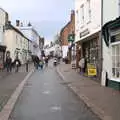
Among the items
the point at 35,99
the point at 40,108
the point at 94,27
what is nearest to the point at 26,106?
the point at 40,108

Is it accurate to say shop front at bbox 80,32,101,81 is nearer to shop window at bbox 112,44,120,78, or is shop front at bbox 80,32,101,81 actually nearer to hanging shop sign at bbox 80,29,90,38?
hanging shop sign at bbox 80,29,90,38

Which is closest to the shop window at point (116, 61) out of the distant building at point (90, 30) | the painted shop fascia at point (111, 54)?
the painted shop fascia at point (111, 54)

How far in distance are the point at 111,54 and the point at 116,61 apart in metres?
0.88

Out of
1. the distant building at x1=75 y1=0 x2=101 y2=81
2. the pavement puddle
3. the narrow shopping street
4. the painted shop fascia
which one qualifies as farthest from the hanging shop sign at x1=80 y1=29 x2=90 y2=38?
the pavement puddle

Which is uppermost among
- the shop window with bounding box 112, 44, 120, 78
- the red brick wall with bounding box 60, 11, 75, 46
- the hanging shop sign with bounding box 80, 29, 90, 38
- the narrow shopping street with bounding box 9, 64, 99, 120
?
the red brick wall with bounding box 60, 11, 75, 46

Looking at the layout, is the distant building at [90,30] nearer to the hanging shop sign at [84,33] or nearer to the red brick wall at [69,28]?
the hanging shop sign at [84,33]

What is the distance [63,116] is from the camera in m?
12.6

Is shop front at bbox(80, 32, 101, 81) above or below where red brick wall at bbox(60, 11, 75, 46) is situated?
below

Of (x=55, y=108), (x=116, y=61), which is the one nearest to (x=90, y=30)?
(x=116, y=61)

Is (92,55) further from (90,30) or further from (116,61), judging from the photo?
(116,61)

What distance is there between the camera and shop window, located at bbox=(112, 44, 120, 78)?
21.7m

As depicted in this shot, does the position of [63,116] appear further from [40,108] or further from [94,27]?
[94,27]

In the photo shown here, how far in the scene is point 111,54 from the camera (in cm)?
2289

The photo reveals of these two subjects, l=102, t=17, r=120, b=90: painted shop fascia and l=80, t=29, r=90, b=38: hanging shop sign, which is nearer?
l=102, t=17, r=120, b=90: painted shop fascia
